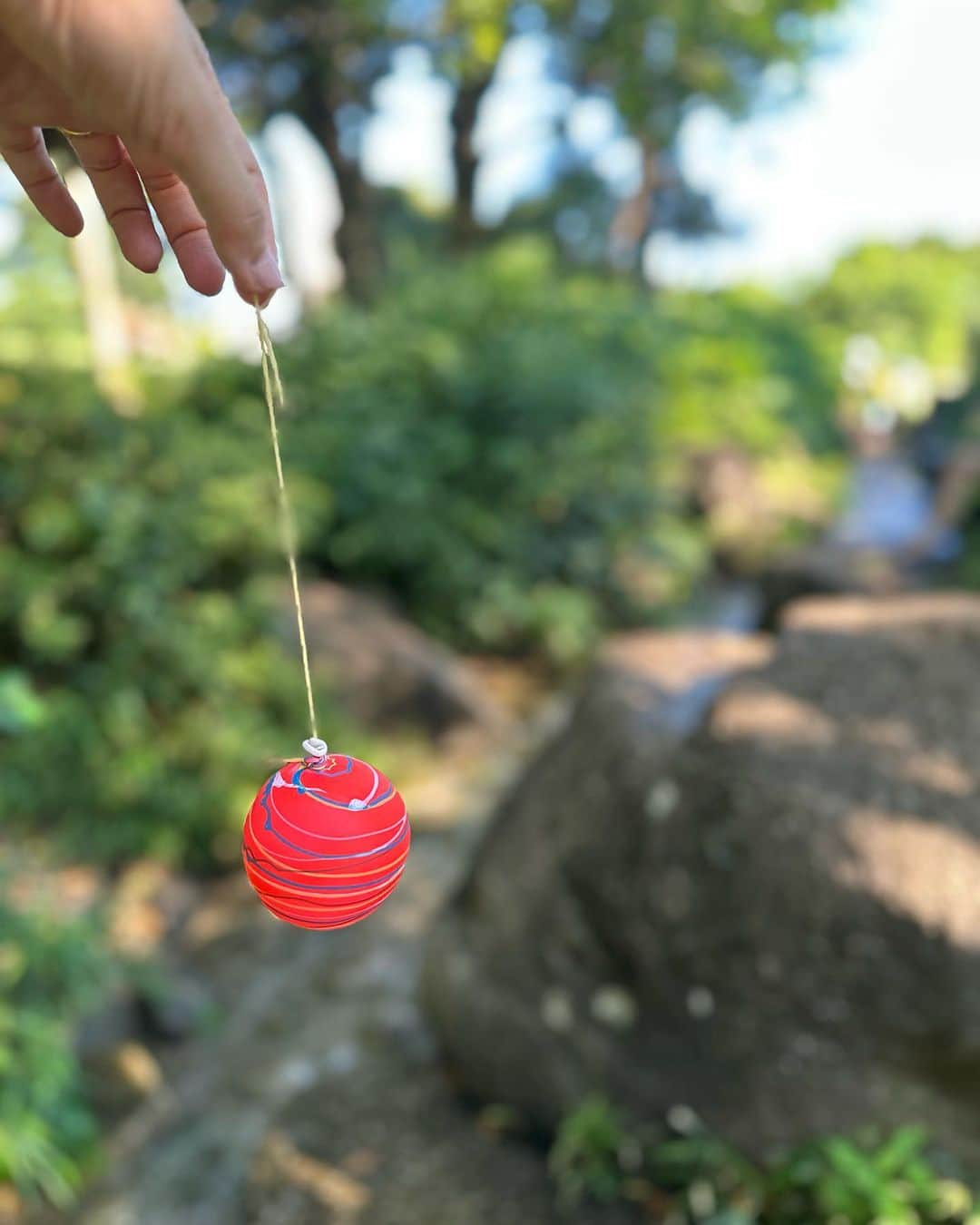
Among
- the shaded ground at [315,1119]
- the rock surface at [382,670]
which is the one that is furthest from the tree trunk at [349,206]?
the shaded ground at [315,1119]

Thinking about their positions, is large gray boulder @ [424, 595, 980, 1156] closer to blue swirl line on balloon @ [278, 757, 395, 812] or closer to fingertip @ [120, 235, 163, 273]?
blue swirl line on balloon @ [278, 757, 395, 812]

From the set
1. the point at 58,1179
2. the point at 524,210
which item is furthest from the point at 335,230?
the point at 58,1179

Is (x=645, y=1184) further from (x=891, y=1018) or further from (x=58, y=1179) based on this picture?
(x=58, y=1179)

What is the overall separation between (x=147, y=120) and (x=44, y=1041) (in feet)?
11.8

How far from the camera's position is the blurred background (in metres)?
3.29

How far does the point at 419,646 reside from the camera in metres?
8.40

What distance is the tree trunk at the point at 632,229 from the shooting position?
1866 centimetres

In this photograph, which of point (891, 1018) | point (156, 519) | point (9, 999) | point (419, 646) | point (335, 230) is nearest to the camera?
point (891, 1018)

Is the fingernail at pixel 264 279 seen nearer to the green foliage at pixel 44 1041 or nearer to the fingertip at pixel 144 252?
the fingertip at pixel 144 252

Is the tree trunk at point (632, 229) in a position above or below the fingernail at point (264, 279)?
below

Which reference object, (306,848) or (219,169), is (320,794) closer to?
(306,848)

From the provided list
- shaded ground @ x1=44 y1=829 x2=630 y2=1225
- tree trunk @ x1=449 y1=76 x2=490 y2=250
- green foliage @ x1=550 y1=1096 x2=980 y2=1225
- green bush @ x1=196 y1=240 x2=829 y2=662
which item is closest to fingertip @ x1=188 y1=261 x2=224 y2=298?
green foliage @ x1=550 y1=1096 x2=980 y2=1225

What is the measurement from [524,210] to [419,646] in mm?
10564

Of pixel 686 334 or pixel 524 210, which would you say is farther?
pixel 524 210
